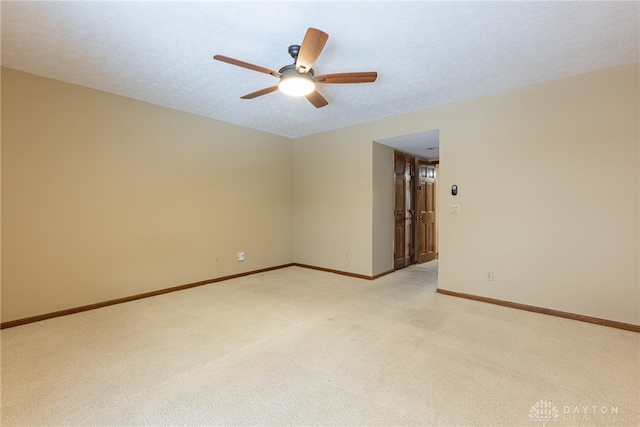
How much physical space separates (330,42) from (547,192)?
2778mm

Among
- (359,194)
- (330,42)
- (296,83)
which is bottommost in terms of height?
(359,194)

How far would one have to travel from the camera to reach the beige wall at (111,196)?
3025mm

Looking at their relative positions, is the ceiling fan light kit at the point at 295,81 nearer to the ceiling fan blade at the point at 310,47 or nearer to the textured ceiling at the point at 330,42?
the ceiling fan blade at the point at 310,47

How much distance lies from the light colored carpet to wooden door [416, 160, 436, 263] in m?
2.68

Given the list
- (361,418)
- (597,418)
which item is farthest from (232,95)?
(597,418)

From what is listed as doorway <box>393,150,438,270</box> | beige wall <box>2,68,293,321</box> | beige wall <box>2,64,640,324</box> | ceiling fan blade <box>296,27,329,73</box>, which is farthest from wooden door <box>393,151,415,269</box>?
ceiling fan blade <box>296,27,329,73</box>

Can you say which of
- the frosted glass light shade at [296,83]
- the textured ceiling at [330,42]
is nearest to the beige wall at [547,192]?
the textured ceiling at [330,42]

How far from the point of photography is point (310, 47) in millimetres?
2102

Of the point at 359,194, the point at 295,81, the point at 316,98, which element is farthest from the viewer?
the point at 359,194

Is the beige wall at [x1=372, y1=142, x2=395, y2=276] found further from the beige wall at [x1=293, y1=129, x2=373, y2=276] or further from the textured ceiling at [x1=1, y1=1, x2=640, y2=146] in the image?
the textured ceiling at [x1=1, y1=1, x2=640, y2=146]

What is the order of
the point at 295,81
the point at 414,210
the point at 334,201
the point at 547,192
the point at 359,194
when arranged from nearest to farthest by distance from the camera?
the point at 295,81 → the point at 547,192 → the point at 359,194 → the point at 334,201 → the point at 414,210

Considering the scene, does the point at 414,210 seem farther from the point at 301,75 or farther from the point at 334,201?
the point at 301,75

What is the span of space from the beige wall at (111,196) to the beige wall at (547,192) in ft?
9.46

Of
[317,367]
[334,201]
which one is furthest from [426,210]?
[317,367]
